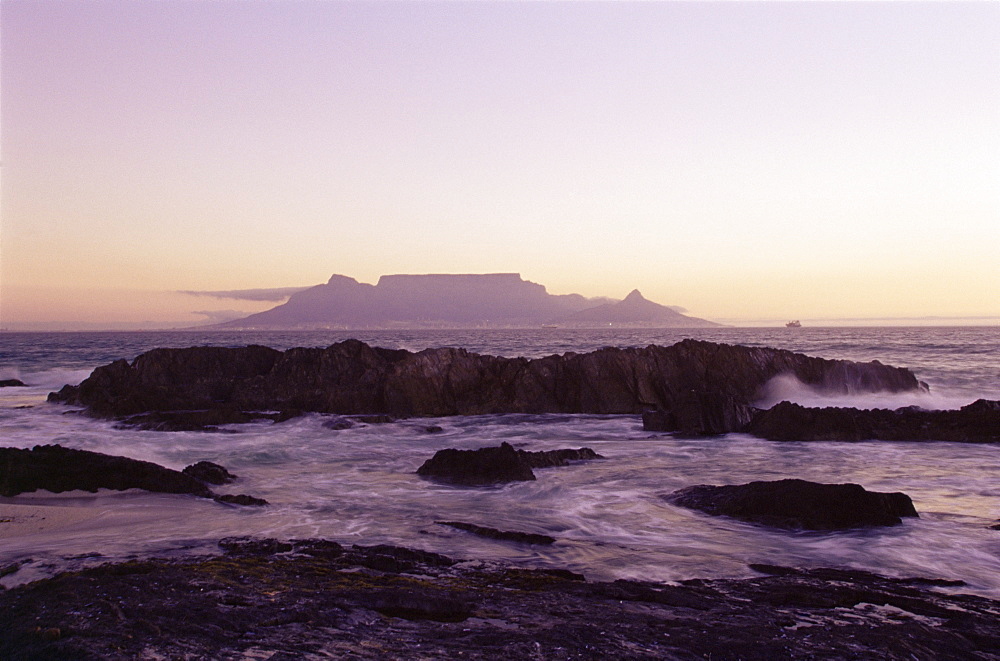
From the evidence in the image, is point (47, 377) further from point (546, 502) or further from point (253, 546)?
point (253, 546)

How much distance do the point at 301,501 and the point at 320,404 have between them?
14599mm

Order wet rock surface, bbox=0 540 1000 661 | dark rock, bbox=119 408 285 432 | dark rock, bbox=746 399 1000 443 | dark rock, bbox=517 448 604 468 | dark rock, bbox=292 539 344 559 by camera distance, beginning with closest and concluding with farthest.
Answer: wet rock surface, bbox=0 540 1000 661
dark rock, bbox=292 539 344 559
dark rock, bbox=517 448 604 468
dark rock, bbox=746 399 1000 443
dark rock, bbox=119 408 285 432

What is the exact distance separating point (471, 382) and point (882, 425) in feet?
47.1

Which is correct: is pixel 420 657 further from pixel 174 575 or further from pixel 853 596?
pixel 853 596

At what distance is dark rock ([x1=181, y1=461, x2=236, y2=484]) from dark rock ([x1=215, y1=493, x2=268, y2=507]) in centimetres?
163

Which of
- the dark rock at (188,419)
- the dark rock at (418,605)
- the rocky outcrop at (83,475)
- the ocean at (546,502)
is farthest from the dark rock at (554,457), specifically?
the dark rock at (188,419)

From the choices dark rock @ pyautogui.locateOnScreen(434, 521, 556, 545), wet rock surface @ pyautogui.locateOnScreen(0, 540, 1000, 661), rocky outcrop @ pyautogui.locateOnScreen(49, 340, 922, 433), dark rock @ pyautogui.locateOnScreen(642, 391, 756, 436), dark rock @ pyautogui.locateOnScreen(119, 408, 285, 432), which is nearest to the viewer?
wet rock surface @ pyautogui.locateOnScreen(0, 540, 1000, 661)

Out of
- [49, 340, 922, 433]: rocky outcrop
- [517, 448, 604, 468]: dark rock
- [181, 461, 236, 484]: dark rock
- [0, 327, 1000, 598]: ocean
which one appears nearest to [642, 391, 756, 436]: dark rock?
[0, 327, 1000, 598]: ocean

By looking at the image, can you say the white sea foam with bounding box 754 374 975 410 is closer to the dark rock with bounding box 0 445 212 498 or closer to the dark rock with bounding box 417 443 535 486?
the dark rock with bounding box 417 443 535 486

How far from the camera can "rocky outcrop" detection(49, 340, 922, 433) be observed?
2625 cm

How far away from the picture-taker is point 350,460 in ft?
56.0

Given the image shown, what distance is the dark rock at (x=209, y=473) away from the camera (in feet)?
44.7

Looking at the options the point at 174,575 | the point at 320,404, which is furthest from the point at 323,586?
the point at 320,404

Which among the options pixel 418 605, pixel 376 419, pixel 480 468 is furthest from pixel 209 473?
pixel 376 419
